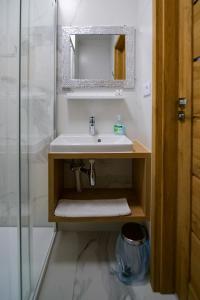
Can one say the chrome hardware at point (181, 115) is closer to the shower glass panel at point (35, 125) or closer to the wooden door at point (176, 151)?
the wooden door at point (176, 151)

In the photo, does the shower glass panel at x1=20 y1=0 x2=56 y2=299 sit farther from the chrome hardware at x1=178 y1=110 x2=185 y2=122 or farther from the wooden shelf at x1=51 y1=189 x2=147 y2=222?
the chrome hardware at x1=178 y1=110 x2=185 y2=122

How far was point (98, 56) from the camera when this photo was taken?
5.89 feet

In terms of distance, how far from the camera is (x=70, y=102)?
1851mm

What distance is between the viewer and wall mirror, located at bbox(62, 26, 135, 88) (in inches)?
70.4

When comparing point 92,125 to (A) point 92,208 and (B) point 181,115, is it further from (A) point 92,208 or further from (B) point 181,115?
(B) point 181,115

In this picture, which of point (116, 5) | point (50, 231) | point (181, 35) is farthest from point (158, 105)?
point (50, 231)

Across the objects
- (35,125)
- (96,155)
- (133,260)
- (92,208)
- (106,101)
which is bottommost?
(133,260)

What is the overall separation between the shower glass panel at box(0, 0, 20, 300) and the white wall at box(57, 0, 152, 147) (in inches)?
31.9

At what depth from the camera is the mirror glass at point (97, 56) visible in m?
1.79

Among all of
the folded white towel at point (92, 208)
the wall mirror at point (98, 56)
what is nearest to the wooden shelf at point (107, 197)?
the folded white towel at point (92, 208)

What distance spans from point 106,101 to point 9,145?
1022mm

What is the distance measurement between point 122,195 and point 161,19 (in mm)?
1202

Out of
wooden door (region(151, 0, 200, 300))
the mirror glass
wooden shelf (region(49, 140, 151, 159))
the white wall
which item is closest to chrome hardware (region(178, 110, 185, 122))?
wooden door (region(151, 0, 200, 300))

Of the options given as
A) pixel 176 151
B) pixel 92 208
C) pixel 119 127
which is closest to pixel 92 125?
pixel 119 127
